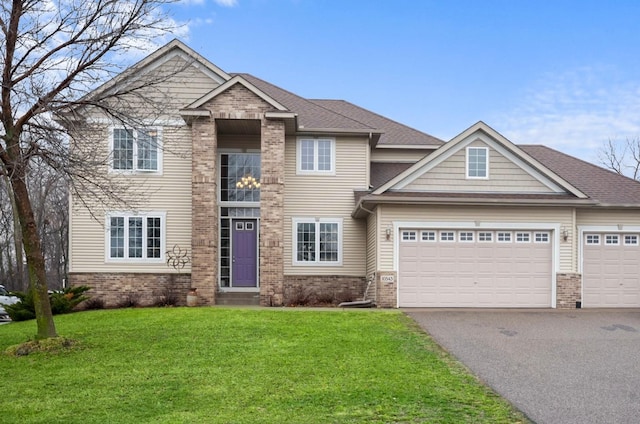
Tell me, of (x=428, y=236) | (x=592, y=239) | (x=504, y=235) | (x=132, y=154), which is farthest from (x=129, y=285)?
(x=592, y=239)

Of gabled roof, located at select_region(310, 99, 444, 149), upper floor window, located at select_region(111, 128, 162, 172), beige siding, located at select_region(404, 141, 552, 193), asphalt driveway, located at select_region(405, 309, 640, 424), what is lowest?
asphalt driveway, located at select_region(405, 309, 640, 424)

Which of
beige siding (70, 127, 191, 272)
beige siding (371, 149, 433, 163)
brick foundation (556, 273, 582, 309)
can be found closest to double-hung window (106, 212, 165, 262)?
beige siding (70, 127, 191, 272)

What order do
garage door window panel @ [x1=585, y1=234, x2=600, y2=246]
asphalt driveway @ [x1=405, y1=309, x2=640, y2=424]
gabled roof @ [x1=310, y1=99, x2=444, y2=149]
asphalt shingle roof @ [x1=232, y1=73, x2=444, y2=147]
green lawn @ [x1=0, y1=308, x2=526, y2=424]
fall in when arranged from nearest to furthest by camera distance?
green lawn @ [x1=0, y1=308, x2=526, y2=424]
asphalt driveway @ [x1=405, y1=309, x2=640, y2=424]
garage door window panel @ [x1=585, y1=234, x2=600, y2=246]
asphalt shingle roof @ [x1=232, y1=73, x2=444, y2=147]
gabled roof @ [x1=310, y1=99, x2=444, y2=149]

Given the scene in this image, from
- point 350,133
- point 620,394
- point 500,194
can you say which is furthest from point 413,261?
point 620,394

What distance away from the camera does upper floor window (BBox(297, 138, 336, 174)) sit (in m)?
19.7

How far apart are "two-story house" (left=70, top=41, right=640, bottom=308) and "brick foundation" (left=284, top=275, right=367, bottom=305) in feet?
0.15

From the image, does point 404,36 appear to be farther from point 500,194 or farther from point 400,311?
point 400,311

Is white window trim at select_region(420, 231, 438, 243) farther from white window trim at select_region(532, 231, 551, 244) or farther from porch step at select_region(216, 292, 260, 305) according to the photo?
porch step at select_region(216, 292, 260, 305)

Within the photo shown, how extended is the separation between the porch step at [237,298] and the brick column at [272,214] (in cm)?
81

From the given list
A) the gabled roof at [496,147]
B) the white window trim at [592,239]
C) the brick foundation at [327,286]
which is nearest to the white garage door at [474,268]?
the gabled roof at [496,147]

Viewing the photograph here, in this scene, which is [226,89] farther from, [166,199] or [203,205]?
[166,199]

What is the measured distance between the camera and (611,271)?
1805 cm

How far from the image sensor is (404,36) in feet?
59.9

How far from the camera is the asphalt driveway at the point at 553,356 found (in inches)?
299
